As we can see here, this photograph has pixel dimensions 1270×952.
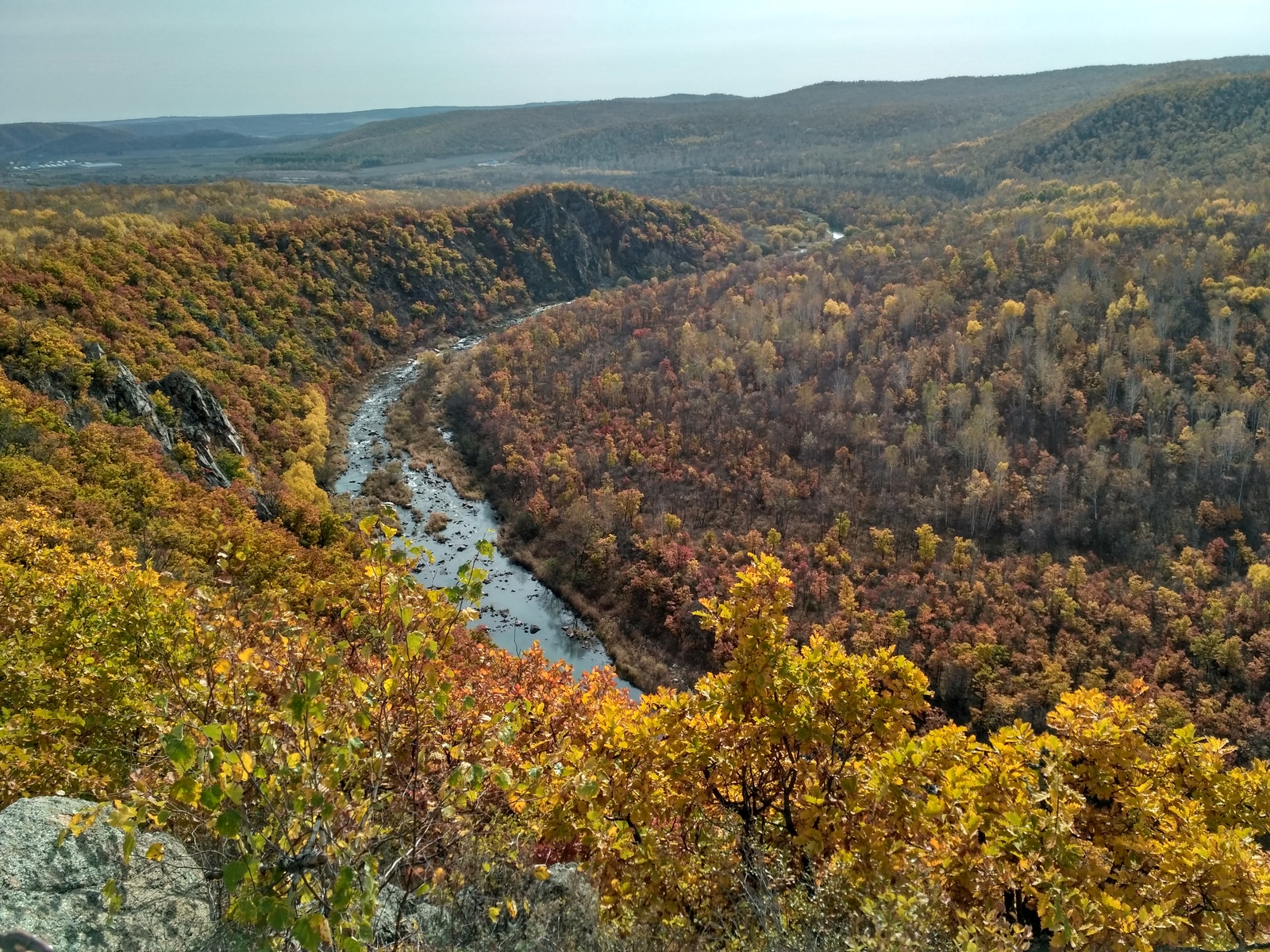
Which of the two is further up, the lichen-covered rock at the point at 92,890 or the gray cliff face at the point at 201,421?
the lichen-covered rock at the point at 92,890

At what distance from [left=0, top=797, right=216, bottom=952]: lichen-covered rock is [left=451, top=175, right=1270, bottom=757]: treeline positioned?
2880cm

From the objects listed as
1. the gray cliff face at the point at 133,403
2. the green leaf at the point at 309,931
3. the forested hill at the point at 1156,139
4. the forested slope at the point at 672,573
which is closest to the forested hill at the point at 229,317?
the gray cliff face at the point at 133,403

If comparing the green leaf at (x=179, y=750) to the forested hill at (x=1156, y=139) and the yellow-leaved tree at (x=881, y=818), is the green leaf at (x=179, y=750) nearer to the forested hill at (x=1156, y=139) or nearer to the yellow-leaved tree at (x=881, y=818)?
the yellow-leaved tree at (x=881, y=818)

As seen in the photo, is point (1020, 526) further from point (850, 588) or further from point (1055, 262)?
point (1055, 262)

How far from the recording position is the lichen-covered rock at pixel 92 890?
6.40 metres

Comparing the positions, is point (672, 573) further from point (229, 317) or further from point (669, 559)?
point (229, 317)

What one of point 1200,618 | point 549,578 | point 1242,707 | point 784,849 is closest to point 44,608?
point 784,849

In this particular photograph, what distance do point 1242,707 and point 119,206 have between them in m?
101

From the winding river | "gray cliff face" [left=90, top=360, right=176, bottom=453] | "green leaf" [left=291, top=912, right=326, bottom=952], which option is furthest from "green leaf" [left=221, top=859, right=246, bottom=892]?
"gray cliff face" [left=90, top=360, right=176, bottom=453]

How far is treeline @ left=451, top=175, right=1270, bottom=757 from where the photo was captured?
3447 centimetres

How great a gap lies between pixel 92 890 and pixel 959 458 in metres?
51.6

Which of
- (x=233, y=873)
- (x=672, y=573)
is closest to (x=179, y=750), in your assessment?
(x=233, y=873)

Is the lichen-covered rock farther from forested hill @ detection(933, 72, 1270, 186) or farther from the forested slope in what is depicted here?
forested hill @ detection(933, 72, 1270, 186)

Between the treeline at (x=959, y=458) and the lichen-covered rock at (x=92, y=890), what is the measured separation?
28800mm
